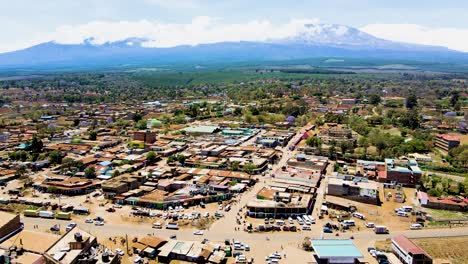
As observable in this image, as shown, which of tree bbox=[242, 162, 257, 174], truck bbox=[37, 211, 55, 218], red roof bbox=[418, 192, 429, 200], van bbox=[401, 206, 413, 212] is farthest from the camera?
tree bbox=[242, 162, 257, 174]

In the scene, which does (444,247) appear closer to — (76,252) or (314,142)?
(76,252)

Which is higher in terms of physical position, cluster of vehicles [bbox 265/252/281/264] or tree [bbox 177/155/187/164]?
tree [bbox 177/155/187/164]

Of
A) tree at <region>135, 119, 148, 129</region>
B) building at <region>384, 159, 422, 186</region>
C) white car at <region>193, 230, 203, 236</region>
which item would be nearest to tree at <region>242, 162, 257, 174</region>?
building at <region>384, 159, 422, 186</region>

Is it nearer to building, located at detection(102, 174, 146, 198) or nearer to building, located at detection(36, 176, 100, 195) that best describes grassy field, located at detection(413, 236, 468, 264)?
building, located at detection(102, 174, 146, 198)

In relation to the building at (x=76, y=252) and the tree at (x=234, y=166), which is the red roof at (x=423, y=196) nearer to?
the tree at (x=234, y=166)

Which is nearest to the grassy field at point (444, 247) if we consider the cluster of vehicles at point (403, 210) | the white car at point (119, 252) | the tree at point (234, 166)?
the cluster of vehicles at point (403, 210)

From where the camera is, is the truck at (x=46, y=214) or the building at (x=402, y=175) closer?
the truck at (x=46, y=214)

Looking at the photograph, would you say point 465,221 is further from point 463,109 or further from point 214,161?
point 463,109

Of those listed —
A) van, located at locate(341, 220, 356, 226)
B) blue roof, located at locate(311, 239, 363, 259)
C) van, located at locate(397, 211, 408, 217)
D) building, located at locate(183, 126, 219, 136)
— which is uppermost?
building, located at locate(183, 126, 219, 136)
